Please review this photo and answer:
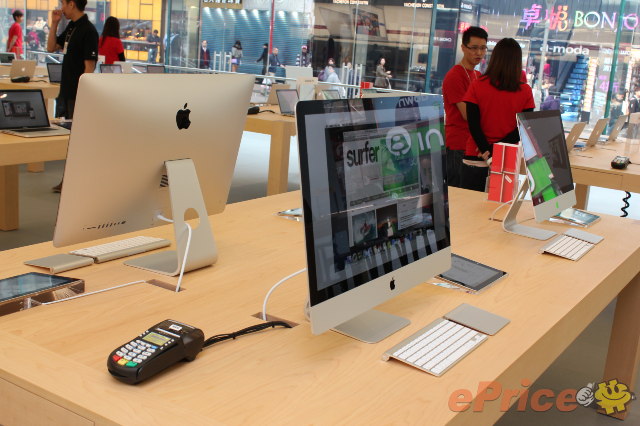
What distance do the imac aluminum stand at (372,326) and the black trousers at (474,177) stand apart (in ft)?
8.12

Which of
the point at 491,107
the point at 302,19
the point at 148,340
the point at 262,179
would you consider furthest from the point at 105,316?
the point at 302,19

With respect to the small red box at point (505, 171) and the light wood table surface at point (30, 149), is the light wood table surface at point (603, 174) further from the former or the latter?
the light wood table surface at point (30, 149)

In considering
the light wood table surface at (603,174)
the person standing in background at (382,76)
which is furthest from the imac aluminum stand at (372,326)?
the person standing in background at (382,76)

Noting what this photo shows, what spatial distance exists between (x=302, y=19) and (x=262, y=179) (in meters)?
4.47

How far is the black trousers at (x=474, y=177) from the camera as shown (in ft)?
13.1

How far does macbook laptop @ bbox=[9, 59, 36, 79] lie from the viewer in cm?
727

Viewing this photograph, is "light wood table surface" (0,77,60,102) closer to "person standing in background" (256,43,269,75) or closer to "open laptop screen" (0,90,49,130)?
"open laptop screen" (0,90,49,130)

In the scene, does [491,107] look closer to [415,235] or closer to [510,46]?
[510,46]

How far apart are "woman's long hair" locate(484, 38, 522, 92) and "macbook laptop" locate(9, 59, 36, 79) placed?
504 cm

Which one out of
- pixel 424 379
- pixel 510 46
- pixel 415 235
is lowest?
pixel 424 379

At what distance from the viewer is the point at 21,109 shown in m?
3.77

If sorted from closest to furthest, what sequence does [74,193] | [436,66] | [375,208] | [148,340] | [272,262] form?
[148,340] → [375,208] → [74,193] → [272,262] → [436,66]

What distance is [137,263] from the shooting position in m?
1.86

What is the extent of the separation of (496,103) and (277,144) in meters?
2.05
